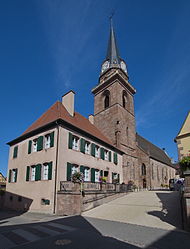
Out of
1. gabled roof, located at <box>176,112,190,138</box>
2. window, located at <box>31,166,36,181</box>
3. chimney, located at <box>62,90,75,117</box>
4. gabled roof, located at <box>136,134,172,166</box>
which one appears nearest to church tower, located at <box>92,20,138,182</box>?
gabled roof, located at <box>136,134,172,166</box>

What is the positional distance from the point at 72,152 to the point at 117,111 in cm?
1354

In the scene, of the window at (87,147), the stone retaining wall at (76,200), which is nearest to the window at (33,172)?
the stone retaining wall at (76,200)

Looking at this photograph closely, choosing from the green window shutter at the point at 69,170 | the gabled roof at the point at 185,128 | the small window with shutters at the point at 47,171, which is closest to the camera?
the gabled roof at the point at 185,128

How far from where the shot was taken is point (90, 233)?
6855 mm

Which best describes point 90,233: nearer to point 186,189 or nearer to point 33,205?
point 186,189

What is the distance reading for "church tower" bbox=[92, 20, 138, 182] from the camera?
26.5m

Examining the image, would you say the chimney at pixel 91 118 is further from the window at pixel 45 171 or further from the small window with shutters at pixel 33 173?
the window at pixel 45 171

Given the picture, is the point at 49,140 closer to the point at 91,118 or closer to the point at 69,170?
the point at 69,170

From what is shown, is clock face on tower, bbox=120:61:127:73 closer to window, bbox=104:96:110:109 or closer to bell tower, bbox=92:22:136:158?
bell tower, bbox=92:22:136:158

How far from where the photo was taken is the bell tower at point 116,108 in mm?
26969

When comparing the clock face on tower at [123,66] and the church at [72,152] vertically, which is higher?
the clock face on tower at [123,66]

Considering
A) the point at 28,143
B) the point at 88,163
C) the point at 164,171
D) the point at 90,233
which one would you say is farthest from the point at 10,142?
the point at 164,171

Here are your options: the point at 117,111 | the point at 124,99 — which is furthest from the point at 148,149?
the point at 117,111

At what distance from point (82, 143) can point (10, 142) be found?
8.96m
